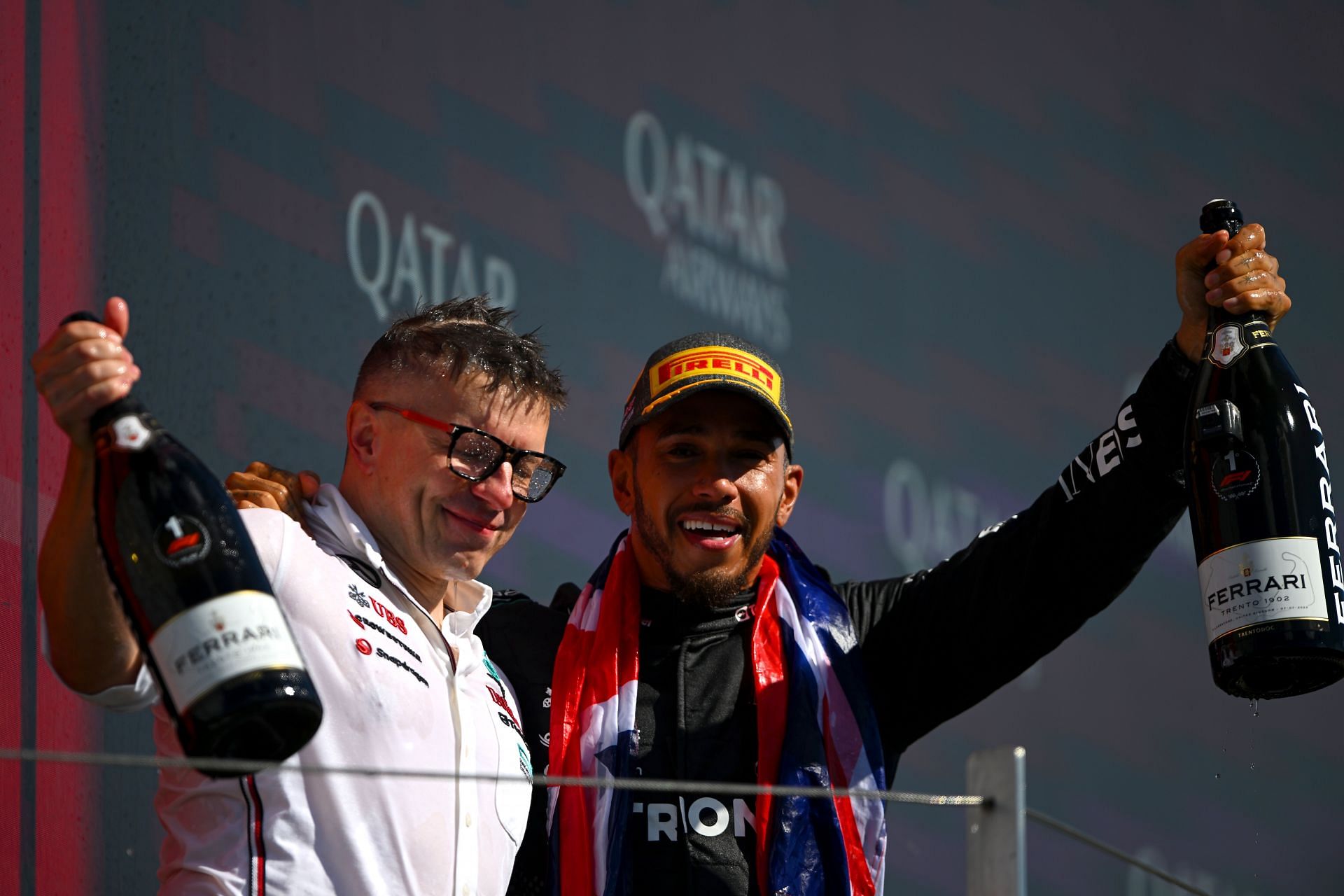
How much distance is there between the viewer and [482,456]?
166 centimetres

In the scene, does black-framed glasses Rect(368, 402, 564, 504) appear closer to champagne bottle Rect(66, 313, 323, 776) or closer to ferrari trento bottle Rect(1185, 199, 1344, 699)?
champagne bottle Rect(66, 313, 323, 776)

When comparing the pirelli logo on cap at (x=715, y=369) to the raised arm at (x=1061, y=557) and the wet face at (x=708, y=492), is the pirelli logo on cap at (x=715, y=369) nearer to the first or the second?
the wet face at (x=708, y=492)

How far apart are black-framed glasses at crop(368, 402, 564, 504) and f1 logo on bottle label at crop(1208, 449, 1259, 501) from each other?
0.70m

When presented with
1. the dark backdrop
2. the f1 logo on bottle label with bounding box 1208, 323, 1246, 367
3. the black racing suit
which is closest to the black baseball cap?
the black racing suit

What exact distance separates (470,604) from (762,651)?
0.34m

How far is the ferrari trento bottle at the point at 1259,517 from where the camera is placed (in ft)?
4.61

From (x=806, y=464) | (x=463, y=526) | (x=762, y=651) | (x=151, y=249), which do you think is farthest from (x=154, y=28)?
(x=806, y=464)

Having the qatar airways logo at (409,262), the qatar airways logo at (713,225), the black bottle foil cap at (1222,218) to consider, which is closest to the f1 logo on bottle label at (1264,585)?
the black bottle foil cap at (1222,218)

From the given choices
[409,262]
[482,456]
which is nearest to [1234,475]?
[482,456]

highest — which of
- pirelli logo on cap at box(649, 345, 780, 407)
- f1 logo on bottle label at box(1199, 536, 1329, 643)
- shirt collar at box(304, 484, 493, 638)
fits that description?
pirelli logo on cap at box(649, 345, 780, 407)

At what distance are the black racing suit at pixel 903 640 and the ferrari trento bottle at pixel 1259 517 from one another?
2.1 inches

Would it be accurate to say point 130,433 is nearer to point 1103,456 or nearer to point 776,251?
point 1103,456

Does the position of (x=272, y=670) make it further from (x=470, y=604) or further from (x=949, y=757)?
(x=949, y=757)

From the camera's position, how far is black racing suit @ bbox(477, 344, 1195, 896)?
168 centimetres
